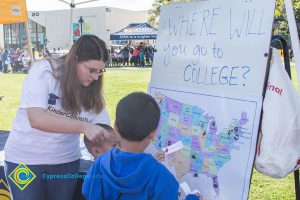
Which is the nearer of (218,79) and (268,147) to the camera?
(268,147)

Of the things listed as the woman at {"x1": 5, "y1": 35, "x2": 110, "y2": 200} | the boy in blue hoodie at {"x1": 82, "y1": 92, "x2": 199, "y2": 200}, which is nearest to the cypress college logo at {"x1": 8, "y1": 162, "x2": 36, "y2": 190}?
the woman at {"x1": 5, "y1": 35, "x2": 110, "y2": 200}

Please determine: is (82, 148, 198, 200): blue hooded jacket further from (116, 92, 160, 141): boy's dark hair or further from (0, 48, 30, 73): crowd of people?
(0, 48, 30, 73): crowd of people

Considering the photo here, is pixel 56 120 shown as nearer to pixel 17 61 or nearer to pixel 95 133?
pixel 95 133

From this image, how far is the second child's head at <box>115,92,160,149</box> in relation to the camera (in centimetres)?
145

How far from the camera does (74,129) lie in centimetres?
179

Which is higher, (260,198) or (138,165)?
(138,165)

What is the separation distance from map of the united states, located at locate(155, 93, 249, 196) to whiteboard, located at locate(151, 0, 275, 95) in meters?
0.13

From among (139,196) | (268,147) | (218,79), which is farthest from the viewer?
(218,79)

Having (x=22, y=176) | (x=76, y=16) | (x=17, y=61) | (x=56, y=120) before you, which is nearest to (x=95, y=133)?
(x=56, y=120)

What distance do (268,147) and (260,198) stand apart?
81.9 inches

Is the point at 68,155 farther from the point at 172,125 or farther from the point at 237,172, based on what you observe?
the point at 237,172

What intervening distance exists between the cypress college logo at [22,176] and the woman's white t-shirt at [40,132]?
4cm

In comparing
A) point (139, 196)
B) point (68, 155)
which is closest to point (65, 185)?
point (68, 155)

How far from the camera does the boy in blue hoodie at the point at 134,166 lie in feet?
4.66
